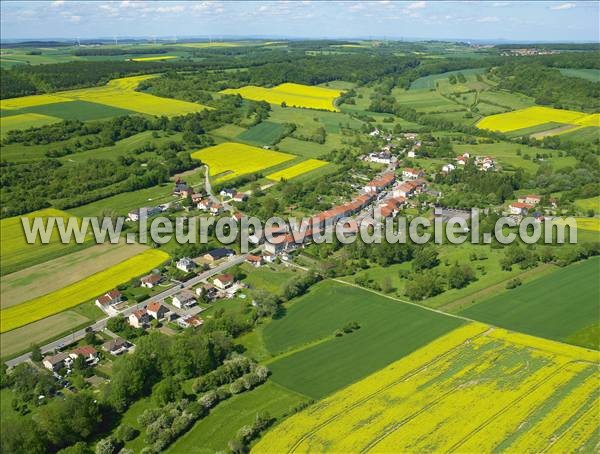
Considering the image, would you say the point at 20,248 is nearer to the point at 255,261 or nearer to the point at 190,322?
the point at 190,322

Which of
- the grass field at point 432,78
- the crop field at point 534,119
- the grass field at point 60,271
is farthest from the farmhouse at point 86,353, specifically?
the grass field at point 432,78

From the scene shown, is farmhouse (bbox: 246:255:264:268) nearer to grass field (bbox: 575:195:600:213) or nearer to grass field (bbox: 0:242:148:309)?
grass field (bbox: 0:242:148:309)

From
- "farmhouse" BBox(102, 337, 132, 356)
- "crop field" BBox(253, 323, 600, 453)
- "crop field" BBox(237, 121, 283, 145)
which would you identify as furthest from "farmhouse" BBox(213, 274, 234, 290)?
"crop field" BBox(237, 121, 283, 145)

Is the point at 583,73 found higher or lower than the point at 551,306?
higher

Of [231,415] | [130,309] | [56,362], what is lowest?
[231,415]

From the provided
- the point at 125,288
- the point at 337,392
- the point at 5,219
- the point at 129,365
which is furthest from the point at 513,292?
the point at 5,219

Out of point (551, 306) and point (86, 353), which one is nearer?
point (86, 353)

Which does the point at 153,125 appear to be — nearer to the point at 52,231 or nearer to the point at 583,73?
the point at 52,231

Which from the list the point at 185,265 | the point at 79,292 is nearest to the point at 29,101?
the point at 79,292
